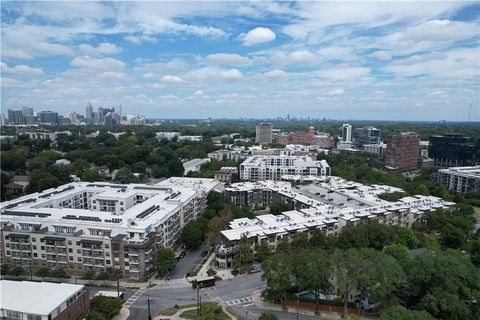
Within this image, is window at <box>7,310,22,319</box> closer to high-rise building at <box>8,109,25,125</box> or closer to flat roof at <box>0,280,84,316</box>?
flat roof at <box>0,280,84,316</box>

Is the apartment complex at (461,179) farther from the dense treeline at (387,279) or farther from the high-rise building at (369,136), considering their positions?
the high-rise building at (369,136)

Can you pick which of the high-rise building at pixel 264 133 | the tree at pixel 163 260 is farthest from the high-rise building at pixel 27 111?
the tree at pixel 163 260

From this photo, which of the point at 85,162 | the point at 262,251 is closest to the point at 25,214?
the point at 262,251

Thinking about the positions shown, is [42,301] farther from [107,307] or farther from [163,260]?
[163,260]

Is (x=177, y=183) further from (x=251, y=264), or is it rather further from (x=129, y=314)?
(x=129, y=314)

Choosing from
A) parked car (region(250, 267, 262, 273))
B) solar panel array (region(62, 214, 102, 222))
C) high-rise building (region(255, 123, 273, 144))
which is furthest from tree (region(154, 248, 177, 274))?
high-rise building (region(255, 123, 273, 144))
